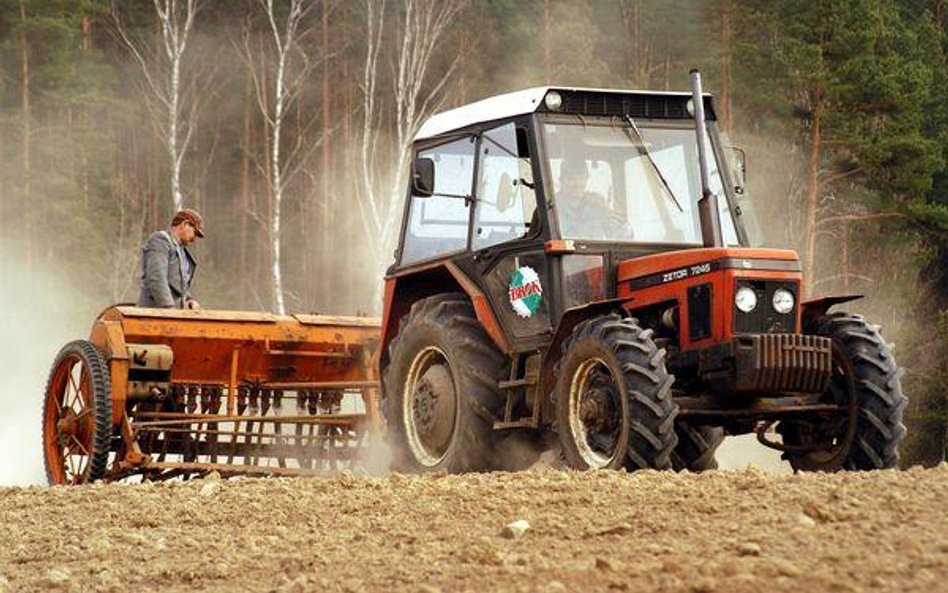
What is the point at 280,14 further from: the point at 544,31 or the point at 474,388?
the point at 474,388

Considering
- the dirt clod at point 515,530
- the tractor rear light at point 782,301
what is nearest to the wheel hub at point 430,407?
the tractor rear light at point 782,301

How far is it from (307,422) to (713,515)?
6.21m

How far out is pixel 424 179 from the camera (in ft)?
36.2

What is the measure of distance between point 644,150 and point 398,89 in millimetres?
29067

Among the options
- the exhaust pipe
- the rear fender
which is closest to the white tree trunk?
the rear fender

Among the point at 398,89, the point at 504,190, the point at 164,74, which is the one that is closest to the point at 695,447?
the point at 504,190

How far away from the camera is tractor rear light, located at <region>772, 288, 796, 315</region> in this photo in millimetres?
10203

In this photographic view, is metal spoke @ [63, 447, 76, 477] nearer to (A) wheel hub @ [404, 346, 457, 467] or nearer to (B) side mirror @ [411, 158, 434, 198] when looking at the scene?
(A) wheel hub @ [404, 346, 457, 467]

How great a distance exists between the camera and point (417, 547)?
24.9 ft

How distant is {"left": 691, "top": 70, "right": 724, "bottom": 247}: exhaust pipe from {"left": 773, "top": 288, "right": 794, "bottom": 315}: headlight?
1.80 feet

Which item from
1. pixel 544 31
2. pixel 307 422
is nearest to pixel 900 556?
pixel 307 422

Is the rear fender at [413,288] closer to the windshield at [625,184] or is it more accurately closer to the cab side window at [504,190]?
the cab side window at [504,190]

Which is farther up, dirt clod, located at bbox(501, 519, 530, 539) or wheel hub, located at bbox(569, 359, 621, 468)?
wheel hub, located at bbox(569, 359, 621, 468)

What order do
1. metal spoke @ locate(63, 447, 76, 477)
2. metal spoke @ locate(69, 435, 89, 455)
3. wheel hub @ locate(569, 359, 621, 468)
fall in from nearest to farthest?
wheel hub @ locate(569, 359, 621, 468)
metal spoke @ locate(69, 435, 89, 455)
metal spoke @ locate(63, 447, 76, 477)
